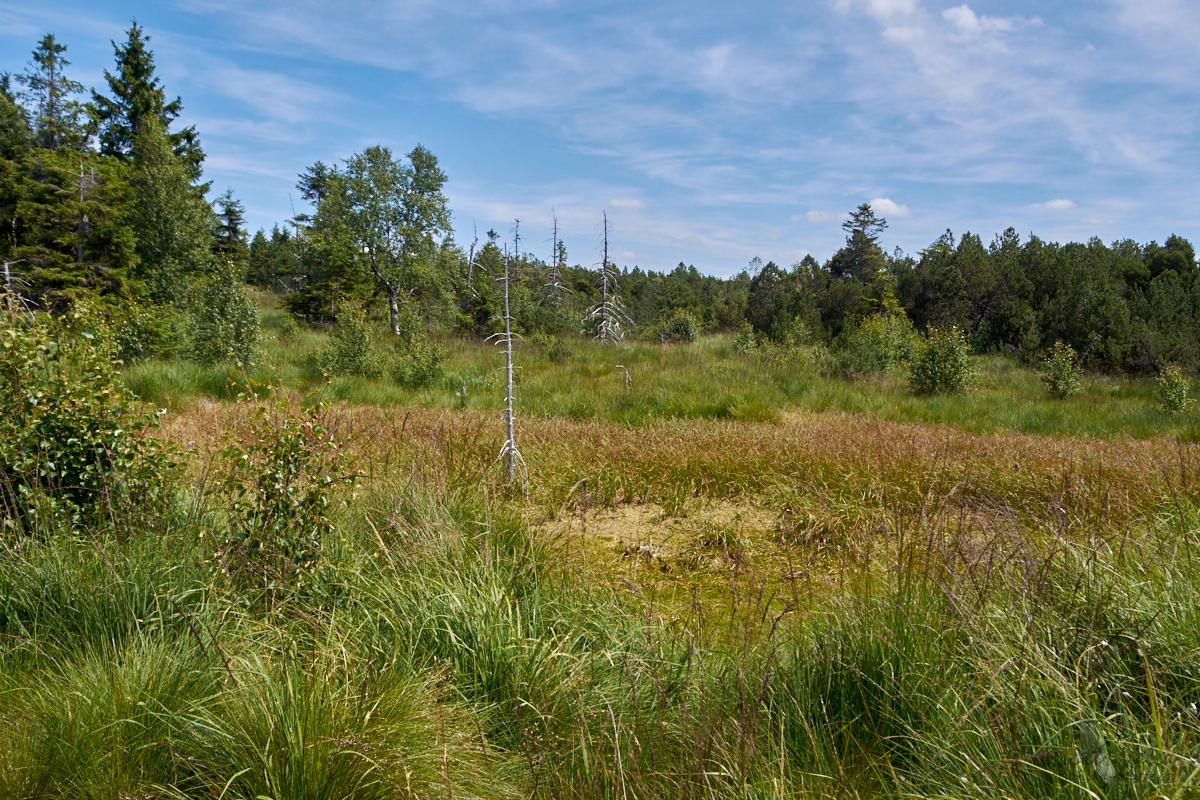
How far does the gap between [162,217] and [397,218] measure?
8814mm

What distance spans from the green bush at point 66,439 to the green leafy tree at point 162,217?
23.6 meters

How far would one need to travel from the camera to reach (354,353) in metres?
15.2

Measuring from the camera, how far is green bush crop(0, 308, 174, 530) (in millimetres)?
3570

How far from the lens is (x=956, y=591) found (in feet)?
8.48

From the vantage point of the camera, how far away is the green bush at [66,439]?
11.7 ft

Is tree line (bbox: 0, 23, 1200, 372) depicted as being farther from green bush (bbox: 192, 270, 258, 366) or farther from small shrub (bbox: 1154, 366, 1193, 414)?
small shrub (bbox: 1154, 366, 1193, 414)

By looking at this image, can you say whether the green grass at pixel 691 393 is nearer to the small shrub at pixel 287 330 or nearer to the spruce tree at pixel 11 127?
A: the small shrub at pixel 287 330

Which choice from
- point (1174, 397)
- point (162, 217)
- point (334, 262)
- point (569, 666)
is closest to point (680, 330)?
point (334, 262)

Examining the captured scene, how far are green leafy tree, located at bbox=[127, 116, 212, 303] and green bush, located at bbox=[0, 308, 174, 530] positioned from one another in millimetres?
23585

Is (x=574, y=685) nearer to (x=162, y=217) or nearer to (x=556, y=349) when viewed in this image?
(x=556, y=349)

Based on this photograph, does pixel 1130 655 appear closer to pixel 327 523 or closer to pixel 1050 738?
pixel 1050 738

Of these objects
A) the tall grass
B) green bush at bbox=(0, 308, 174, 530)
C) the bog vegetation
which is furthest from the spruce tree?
green bush at bbox=(0, 308, 174, 530)

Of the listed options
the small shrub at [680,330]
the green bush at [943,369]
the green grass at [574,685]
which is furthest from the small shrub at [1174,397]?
the small shrub at [680,330]

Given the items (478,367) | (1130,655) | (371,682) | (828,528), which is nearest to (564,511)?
(828,528)
